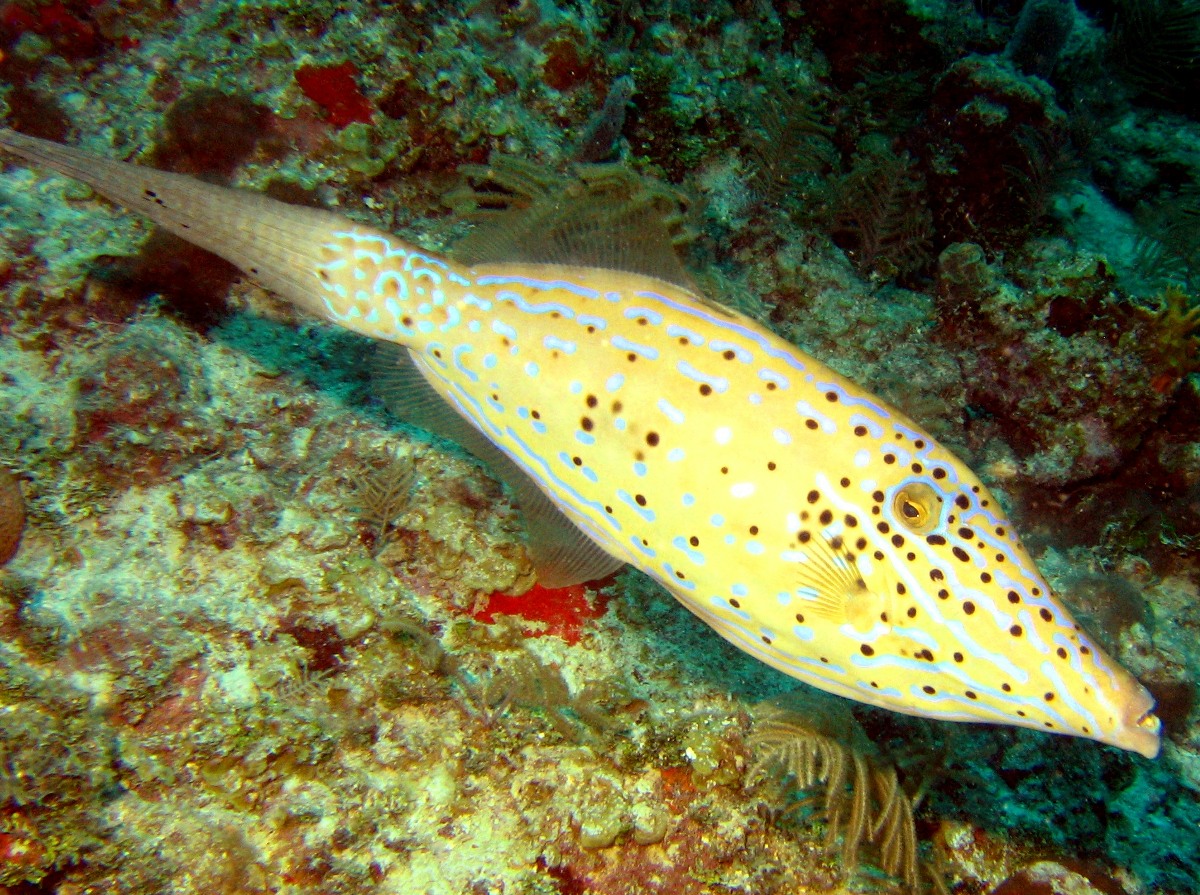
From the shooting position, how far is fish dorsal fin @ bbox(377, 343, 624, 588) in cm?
279

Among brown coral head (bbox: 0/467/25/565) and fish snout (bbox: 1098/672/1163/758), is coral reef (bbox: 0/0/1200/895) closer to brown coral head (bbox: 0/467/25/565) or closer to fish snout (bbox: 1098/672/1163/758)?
brown coral head (bbox: 0/467/25/565)

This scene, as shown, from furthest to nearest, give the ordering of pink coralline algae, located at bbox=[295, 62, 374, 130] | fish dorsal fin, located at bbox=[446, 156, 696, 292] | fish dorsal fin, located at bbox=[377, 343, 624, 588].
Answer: pink coralline algae, located at bbox=[295, 62, 374, 130]
fish dorsal fin, located at bbox=[377, 343, 624, 588]
fish dorsal fin, located at bbox=[446, 156, 696, 292]

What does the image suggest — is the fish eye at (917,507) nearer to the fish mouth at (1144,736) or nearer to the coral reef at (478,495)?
the fish mouth at (1144,736)

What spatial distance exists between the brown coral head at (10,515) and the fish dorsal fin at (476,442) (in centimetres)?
185

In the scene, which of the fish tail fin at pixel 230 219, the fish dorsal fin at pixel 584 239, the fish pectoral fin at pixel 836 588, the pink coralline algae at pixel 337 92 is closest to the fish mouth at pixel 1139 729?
the fish pectoral fin at pixel 836 588

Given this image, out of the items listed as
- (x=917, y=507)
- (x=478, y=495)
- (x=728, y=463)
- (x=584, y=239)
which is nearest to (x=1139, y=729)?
(x=917, y=507)

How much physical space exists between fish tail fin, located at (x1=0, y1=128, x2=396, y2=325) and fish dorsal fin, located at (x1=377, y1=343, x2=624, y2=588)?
37cm

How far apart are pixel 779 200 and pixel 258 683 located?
5.54m

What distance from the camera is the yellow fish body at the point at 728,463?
6.82 ft

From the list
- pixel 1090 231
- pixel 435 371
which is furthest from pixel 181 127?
pixel 1090 231

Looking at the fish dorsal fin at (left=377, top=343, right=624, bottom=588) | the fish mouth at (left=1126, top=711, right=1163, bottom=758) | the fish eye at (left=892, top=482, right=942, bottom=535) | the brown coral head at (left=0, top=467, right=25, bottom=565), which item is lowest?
the brown coral head at (left=0, top=467, right=25, bottom=565)

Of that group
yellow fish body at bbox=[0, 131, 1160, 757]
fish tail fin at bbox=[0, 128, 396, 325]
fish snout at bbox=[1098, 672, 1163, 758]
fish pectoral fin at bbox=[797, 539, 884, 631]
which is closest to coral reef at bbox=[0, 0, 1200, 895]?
yellow fish body at bbox=[0, 131, 1160, 757]

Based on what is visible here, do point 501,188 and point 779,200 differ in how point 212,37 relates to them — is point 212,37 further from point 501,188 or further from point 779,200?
point 779,200

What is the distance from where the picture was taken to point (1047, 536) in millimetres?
4875
